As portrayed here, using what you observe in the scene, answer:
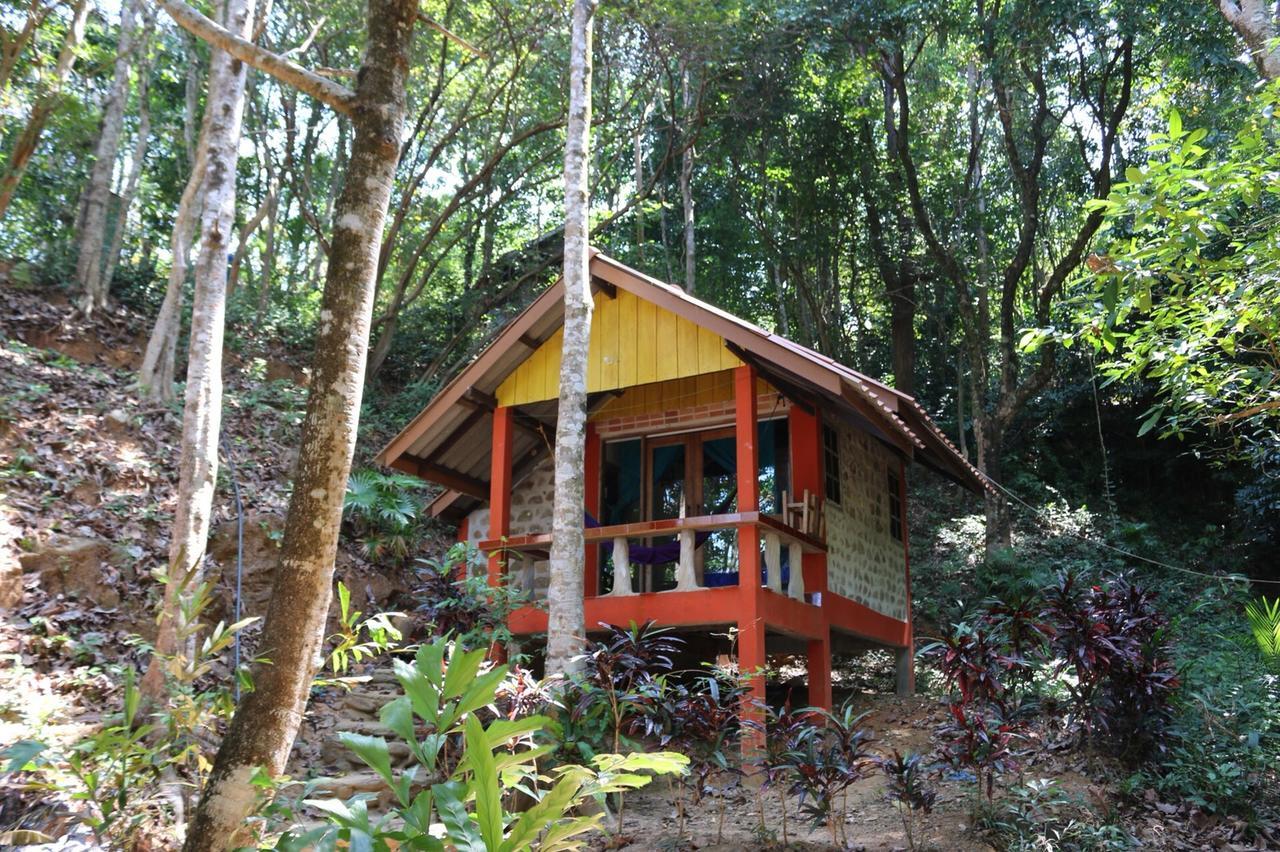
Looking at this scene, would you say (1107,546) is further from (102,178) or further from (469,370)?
(102,178)

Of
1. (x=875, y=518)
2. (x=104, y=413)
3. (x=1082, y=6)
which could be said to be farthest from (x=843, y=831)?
(x=1082, y=6)

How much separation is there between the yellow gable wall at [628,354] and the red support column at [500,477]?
0.68ft

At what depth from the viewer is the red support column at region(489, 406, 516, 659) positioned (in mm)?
10391

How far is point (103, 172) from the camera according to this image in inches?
596

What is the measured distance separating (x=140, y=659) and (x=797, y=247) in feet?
47.4

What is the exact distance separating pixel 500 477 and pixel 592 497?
1439mm

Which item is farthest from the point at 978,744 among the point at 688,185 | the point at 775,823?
the point at 688,185

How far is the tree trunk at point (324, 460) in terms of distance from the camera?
2.99 m

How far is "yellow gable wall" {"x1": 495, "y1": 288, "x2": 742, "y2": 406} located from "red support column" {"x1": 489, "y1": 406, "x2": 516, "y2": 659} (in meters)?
0.21

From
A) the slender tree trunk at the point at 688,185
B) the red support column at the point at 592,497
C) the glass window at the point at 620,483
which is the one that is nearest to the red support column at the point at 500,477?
the red support column at the point at 592,497

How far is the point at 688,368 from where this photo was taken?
9695 mm

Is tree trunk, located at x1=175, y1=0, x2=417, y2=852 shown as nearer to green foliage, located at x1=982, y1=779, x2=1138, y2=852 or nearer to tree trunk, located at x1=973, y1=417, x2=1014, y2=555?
green foliage, located at x1=982, y1=779, x2=1138, y2=852

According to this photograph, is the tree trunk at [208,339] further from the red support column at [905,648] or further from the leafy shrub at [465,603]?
the red support column at [905,648]

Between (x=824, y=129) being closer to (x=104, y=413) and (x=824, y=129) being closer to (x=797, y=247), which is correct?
(x=797, y=247)
